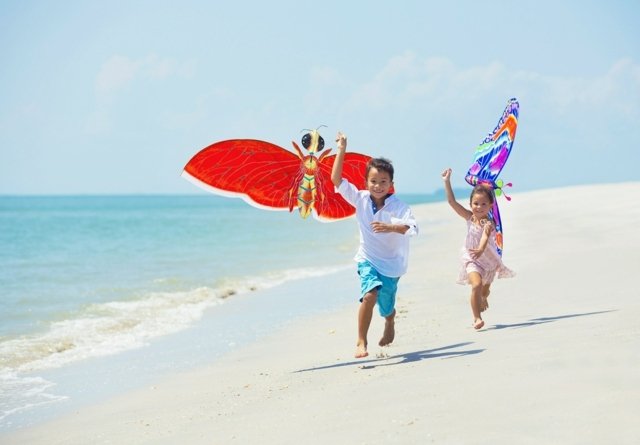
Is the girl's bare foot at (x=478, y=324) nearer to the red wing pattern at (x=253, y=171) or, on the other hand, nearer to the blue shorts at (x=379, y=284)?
the blue shorts at (x=379, y=284)

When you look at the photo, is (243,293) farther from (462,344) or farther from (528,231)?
(528,231)

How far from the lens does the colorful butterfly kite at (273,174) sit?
18.9ft

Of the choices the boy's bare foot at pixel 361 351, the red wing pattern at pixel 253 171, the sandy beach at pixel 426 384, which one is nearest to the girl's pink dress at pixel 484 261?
the sandy beach at pixel 426 384

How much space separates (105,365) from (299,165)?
2470mm

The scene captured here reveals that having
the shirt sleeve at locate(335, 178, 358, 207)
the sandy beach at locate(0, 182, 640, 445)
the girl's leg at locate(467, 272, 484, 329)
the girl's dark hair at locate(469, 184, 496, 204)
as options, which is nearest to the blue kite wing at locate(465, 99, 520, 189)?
the girl's dark hair at locate(469, 184, 496, 204)

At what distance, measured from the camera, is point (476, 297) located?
6.04 metres

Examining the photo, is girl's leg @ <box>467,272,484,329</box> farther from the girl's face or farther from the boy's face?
the boy's face

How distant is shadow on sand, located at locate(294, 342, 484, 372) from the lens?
4918 millimetres

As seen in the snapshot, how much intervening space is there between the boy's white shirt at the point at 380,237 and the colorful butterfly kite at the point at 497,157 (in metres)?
1.40

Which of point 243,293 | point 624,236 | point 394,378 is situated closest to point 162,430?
point 394,378

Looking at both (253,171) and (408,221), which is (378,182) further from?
(253,171)

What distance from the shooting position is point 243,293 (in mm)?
10766

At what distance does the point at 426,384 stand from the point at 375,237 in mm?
1504

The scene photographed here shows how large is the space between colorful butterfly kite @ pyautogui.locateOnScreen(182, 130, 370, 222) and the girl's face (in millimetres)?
1097
